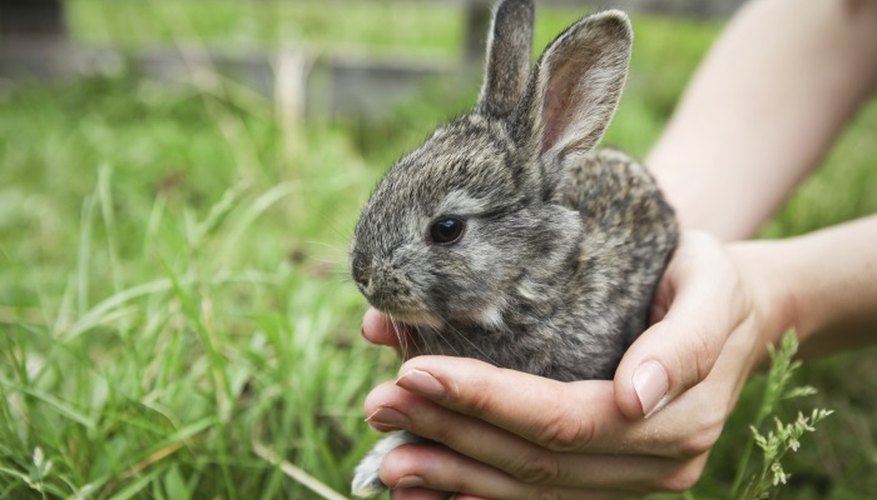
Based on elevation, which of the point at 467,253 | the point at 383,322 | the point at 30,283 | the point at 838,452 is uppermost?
the point at 467,253

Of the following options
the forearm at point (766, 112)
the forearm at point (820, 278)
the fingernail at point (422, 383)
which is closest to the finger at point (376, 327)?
the fingernail at point (422, 383)

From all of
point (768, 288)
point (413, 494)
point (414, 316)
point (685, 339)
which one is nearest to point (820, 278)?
point (768, 288)

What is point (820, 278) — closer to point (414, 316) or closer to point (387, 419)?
point (414, 316)

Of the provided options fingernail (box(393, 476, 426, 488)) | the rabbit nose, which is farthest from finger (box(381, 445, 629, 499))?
the rabbit nose

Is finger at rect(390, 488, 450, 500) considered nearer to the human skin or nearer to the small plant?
the human skin

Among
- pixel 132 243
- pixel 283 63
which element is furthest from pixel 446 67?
pixel 132 243

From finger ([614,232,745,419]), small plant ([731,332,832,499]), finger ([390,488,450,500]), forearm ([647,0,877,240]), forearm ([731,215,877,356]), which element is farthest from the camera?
forearm ([647,0,877,240])

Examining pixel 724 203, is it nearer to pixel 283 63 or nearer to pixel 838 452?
pixel 838 452

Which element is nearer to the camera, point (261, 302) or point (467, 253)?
point (467, 253)
